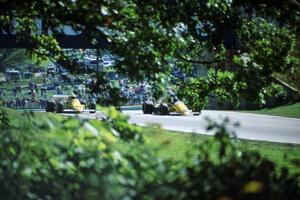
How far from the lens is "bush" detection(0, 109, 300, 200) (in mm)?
2488

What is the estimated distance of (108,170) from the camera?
97.7 inches

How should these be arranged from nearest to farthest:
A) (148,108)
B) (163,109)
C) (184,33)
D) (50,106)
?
(184,33) < (163,109) < (148,108) < (50,106)

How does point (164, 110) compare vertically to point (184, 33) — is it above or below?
below

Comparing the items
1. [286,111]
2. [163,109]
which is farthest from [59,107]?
[286,111]

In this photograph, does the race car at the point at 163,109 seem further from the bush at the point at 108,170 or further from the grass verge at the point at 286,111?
the bush at the point at 108,170

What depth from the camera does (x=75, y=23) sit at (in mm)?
4578

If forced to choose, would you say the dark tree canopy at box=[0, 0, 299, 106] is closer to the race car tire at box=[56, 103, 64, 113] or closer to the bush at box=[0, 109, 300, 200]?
the bush at box=[0, 109, 300, 200]

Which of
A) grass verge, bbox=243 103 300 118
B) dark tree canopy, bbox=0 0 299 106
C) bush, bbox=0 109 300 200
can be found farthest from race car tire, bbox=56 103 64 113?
bush, bbox=0 109 300 200

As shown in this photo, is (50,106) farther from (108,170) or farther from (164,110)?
(108,170)

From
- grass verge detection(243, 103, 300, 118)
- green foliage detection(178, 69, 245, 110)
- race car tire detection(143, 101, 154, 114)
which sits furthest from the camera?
race car tire detection(143, 101, 154, 114)

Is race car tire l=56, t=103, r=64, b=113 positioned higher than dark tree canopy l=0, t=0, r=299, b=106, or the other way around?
dark tree canopy l=0, t=0, r=299, b=106

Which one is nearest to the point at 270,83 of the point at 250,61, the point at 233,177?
the point at 250,61

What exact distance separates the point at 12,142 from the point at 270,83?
412 centimetres

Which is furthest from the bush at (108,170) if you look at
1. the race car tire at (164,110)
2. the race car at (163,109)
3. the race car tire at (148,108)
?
the race car tire at (148,108)
